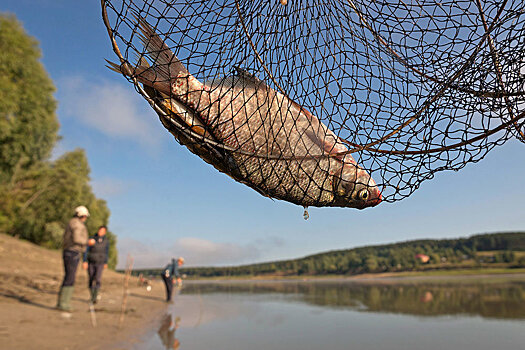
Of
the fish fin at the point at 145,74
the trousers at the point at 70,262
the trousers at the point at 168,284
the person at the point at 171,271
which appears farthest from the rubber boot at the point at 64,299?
the fish fin at the point at 145,74

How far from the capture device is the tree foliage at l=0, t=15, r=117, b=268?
80.3ft

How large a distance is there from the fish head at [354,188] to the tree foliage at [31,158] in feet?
82.9

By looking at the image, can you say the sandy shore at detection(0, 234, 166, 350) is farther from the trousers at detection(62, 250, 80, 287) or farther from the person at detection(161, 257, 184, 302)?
the person at detection(161, 257, 184, 302)

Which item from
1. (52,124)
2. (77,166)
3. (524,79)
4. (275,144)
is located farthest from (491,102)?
(77,166)

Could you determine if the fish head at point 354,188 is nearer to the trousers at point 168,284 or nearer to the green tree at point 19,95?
the trousers at point 168,284

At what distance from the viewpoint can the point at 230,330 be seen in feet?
47.5

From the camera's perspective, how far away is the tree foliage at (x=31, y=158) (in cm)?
2448

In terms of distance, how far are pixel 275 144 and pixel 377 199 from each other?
1202 mm

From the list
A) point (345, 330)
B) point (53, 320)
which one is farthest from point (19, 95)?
point (345, 330)

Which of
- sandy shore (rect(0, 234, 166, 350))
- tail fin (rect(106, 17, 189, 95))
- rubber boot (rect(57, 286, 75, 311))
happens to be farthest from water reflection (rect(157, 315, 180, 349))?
tail fin (rect(106, 17, 189, 95))

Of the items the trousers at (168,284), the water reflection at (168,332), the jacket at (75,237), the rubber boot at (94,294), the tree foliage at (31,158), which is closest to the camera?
the jacket at (75,237)

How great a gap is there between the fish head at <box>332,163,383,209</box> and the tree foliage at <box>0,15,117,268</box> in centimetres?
2526

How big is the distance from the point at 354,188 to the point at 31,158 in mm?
33699

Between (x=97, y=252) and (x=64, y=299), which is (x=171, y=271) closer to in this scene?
(x=97, y=252)
